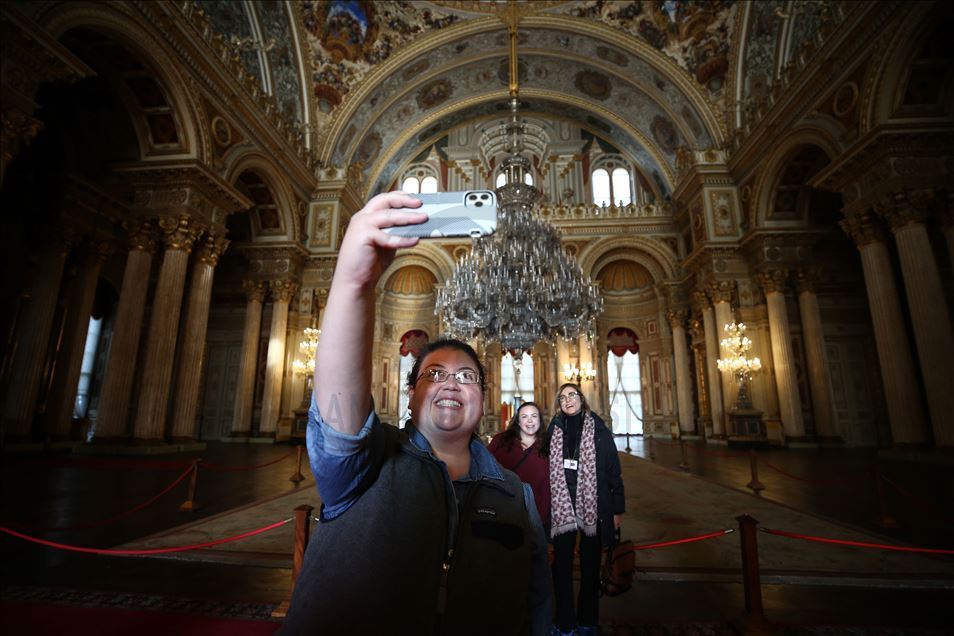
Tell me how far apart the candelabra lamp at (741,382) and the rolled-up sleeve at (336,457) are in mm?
12826

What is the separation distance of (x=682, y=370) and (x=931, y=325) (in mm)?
8924

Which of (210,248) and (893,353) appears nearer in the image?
(893,353)

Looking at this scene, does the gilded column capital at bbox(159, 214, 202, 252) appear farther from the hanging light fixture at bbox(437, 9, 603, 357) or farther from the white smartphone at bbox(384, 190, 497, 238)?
the white smartphone at bbox(384, 190, 497, 238)

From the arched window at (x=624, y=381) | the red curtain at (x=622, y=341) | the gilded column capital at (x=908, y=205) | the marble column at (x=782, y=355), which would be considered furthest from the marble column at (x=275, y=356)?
the gilded column capital at (x=908, y=205)

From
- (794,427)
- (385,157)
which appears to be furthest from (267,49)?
(794,427)

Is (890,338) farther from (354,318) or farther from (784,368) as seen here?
(354,318)

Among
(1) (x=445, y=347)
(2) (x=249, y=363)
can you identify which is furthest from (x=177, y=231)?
(1) (x=445, y=347)

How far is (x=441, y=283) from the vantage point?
57.5 ft

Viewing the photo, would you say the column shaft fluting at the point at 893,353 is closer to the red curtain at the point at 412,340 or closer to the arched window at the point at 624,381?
the arched window at the point at 624,381

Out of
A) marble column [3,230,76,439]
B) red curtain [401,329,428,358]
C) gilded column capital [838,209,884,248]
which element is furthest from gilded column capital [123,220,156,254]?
gilded column capital [838,209,884,248]

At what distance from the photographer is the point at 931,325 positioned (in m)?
7.37

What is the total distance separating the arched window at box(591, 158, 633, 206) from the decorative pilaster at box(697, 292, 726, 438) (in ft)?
21.4

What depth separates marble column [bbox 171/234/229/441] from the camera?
905 centimetres

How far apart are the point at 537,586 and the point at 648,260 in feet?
59.5
